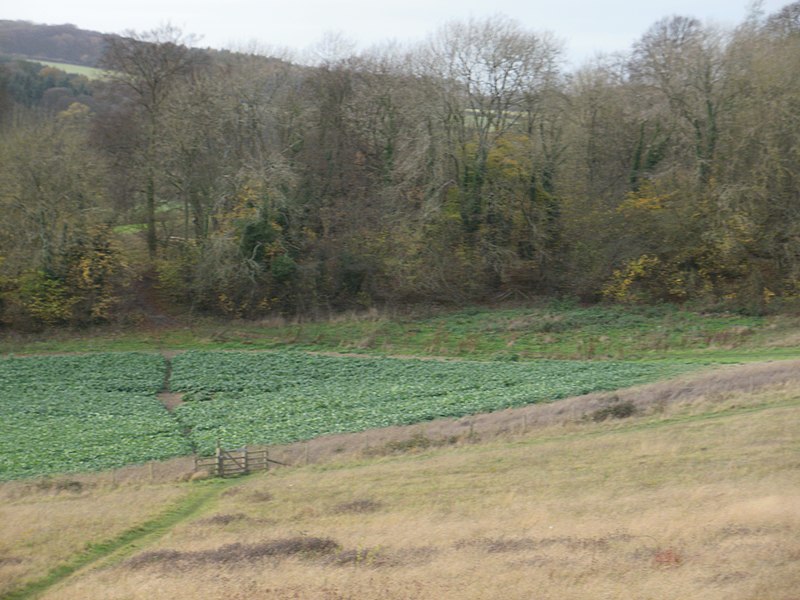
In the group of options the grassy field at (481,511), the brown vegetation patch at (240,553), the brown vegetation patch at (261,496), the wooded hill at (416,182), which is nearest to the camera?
the grassy field at (481,511)

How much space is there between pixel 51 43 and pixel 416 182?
104904 mm

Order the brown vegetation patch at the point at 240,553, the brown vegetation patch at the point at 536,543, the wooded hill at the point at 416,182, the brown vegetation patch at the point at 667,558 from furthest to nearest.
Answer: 1. the wooded hill at the point at 416,182
2. the brown vegetation patch at the point at 240,553
3. the brown vegetation patch at the point at 536,543
4. the brown vegetation patch at the point at 667,558

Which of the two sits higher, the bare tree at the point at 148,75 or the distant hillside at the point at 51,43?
the distant hillside at the point at 51,43

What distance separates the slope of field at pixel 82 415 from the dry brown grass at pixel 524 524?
7126 mm

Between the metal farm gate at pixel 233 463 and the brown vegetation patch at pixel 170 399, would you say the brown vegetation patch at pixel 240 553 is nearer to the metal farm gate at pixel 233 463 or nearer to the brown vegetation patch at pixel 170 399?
the metal farm gate at pixel 233 463

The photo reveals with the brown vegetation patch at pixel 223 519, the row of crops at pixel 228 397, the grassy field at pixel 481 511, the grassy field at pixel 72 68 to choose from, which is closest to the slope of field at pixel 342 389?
the row of crops at pixel 228 397

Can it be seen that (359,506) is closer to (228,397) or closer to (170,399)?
(228,397)

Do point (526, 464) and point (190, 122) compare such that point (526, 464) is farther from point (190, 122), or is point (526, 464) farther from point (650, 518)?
point (190, 122)

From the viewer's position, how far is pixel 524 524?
64.3ft

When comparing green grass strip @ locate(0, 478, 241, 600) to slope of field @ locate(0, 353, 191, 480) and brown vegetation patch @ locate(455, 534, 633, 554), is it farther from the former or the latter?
brown vegetation patch @ locate(455, 534, 633, 554)

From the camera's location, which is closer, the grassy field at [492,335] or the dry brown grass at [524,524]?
the dry brown grass at [524,524]

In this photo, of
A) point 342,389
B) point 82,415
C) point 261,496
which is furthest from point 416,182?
point 261,496

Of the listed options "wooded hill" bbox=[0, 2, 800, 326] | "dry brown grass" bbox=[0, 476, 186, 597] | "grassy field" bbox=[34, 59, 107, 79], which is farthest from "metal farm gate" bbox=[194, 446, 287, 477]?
"grassy field" bbox=[34, 59, 107, 79]

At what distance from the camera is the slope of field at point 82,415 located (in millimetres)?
28688
